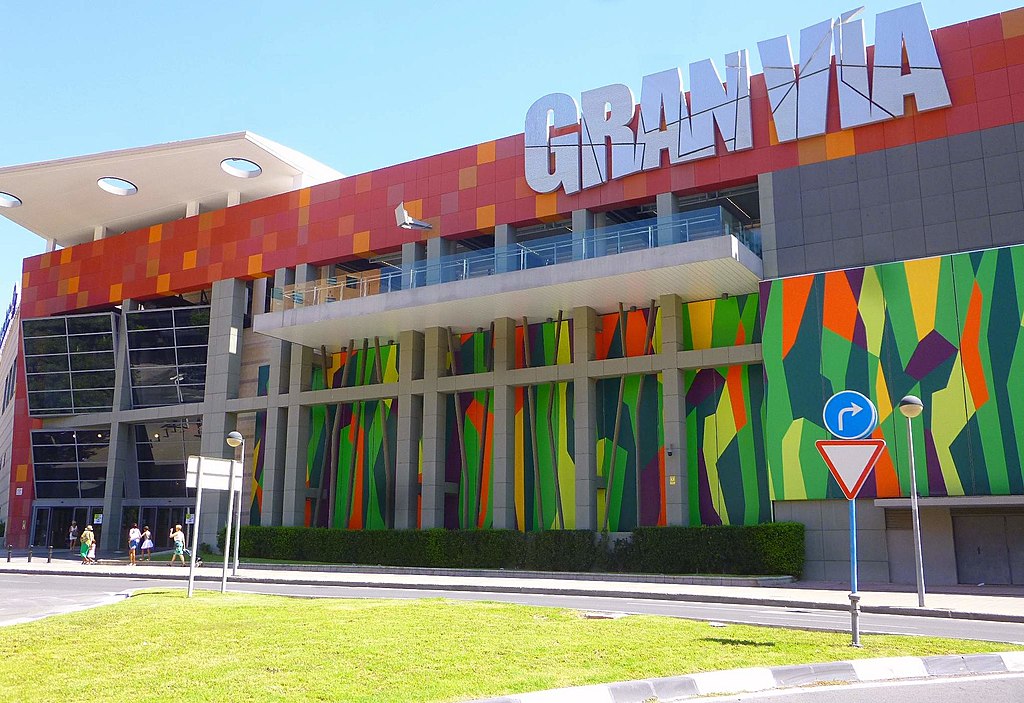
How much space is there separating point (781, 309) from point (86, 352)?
34.6 metres

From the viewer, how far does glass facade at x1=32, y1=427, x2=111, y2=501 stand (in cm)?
4597

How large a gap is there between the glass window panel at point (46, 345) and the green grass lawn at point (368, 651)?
119 feet

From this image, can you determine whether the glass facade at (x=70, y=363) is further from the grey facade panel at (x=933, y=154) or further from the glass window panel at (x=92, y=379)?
the grey facade panel at (x=933, y=154)

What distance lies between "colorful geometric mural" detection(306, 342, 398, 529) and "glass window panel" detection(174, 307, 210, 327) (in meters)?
7.59

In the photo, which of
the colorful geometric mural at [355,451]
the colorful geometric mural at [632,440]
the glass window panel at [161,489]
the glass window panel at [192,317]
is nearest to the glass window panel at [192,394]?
the glass window panel at [192,317]

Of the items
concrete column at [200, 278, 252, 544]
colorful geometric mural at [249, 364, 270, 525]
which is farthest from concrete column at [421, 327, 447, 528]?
concrete column at [200, 278, 252, 544]

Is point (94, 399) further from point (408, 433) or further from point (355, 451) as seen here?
point (408, 433)

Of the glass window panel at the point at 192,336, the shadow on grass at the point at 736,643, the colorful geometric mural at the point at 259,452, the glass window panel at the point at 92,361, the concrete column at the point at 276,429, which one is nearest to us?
the shadow on grass at the point at 736,643

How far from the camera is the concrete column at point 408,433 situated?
3384 centimetres

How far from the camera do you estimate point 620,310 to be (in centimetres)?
3120

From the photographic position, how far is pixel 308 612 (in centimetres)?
1388

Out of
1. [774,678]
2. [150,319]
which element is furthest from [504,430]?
[774,678]

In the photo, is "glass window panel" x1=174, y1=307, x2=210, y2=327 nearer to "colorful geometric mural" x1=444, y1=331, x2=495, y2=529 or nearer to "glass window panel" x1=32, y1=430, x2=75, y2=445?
"glass window panel" x1=32, y1=430, x2=75, y2=445

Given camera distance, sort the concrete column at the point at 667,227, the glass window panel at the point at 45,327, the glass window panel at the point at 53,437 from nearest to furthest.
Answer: the concrete column at the point at 667,227 < the glass window panel at the point at 45,327 < the glass window panel at the point at 53,437
